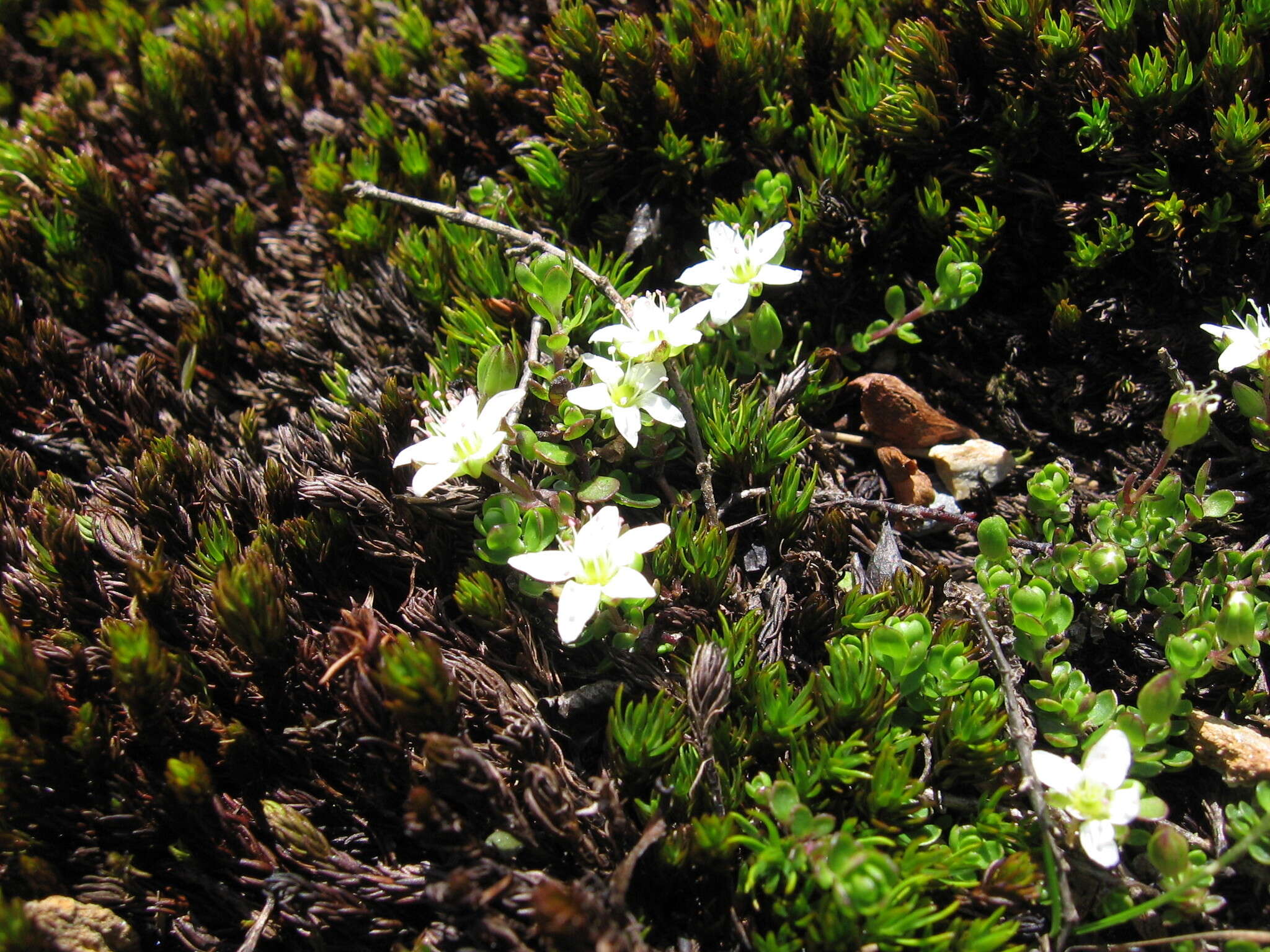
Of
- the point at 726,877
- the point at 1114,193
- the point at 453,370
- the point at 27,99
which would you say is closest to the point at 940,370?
the point at 1114,193

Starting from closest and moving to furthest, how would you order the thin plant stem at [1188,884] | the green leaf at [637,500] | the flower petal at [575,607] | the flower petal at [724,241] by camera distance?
the thin plant stem at [1188,884]
the flower petal at [575,607]
the green leaf at [637,500]
the flower petal at [724,241]

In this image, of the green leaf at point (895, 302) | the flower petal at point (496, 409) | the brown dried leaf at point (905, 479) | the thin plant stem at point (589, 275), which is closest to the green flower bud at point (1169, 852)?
the brown dried leaf at point (905, 479)

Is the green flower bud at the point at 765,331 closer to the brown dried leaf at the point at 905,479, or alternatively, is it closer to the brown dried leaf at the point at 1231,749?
the brown dried leaf at the point at 905,479

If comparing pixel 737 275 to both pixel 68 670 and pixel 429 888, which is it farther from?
pixel 68 670

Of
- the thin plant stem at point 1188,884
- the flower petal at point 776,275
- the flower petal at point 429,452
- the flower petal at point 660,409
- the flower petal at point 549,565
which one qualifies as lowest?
the thin plant stem at point 1188,884

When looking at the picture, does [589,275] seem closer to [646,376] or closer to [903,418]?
[646,376]

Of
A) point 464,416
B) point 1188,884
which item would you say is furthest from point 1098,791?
point 464,416

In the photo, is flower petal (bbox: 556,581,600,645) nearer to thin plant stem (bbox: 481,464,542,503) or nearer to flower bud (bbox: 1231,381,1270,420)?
thin plant stem (bbox: 481,464,542,503)
